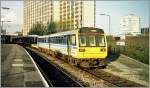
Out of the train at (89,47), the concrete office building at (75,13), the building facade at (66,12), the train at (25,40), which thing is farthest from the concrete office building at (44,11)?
the train at (89,47)

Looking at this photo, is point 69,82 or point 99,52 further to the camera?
point 99,52

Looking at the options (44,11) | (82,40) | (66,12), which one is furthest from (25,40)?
(44,11)

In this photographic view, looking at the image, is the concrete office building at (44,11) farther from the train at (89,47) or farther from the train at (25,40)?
the train at (89,47)

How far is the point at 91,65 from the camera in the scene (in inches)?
910

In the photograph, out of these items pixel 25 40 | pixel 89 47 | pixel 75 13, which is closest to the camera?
pixel 89 47

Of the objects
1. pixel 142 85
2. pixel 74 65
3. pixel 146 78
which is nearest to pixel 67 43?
pixel 74 65

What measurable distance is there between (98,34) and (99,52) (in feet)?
4.46

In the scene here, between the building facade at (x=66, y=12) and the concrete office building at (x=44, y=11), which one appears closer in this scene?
the building facade at (x=66, y=12)

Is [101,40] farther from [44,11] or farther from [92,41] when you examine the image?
[44,11]

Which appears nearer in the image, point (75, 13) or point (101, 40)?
point (101, 40)

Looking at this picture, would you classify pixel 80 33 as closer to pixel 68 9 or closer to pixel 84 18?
pixel 84 18

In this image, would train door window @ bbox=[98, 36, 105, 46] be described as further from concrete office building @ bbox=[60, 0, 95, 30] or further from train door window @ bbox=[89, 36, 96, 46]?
concrete office building @ bbox=[60, 0, 95, 30]

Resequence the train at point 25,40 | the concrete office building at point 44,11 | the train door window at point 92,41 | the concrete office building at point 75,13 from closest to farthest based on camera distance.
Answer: the train door window at point 92,41 → the train at point 25,40 → the concrete office building at point 75,13 → the concrete office building at point 44,11

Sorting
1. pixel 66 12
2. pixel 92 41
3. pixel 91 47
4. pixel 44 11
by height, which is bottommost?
pixel 91 47
